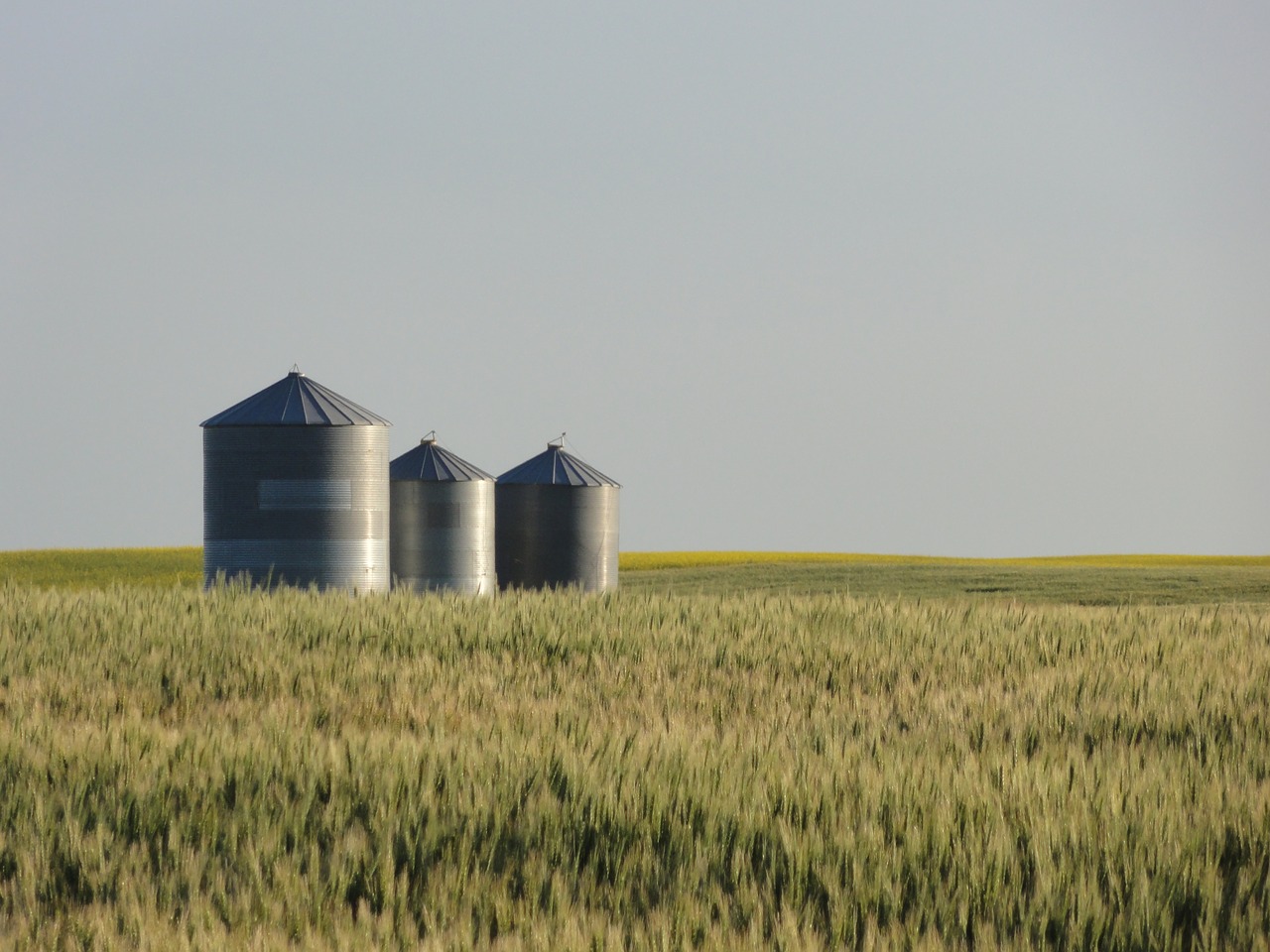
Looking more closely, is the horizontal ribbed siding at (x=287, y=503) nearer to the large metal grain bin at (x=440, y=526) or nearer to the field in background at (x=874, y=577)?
the large metal grain bin at (x=440, y=526)

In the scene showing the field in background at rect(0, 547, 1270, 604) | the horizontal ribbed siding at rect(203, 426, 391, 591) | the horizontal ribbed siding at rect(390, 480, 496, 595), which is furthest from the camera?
Answer: the field in background at rect(0, 547, 1270, 604)

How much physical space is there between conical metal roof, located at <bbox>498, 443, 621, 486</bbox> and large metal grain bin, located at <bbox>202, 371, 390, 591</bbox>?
6.82 m

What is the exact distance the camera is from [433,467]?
23109mm

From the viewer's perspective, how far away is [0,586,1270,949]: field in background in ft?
15.8

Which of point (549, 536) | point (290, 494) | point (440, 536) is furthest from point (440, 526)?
point (290, 494)

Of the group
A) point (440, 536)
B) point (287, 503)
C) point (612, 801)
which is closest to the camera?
point (612, 801)

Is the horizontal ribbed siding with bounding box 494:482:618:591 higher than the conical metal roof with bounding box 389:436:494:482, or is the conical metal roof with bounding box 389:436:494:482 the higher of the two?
the conical metal roof with bounding box 389:436:494:482

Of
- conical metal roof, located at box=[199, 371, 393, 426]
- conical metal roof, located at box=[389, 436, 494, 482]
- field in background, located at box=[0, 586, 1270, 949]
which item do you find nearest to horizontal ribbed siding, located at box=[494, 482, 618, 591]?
conical metal roof, located at box=[389, 436, 494, 482]

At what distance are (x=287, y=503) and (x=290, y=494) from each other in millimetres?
129

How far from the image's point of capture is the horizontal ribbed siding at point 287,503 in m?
18.8

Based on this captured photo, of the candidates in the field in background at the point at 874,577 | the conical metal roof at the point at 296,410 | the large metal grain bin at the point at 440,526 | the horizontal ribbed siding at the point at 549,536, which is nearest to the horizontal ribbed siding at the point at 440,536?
the large metal grain bin at the point at 440,526

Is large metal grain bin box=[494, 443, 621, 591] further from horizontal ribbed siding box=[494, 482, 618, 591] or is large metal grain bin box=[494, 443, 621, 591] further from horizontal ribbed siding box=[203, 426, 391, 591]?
horizontal ribbed siding box=[203, 426, 391, 591]

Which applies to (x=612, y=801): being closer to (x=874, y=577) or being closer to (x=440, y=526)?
(x=440, y=526)

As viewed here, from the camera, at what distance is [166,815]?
6047 millimetres
